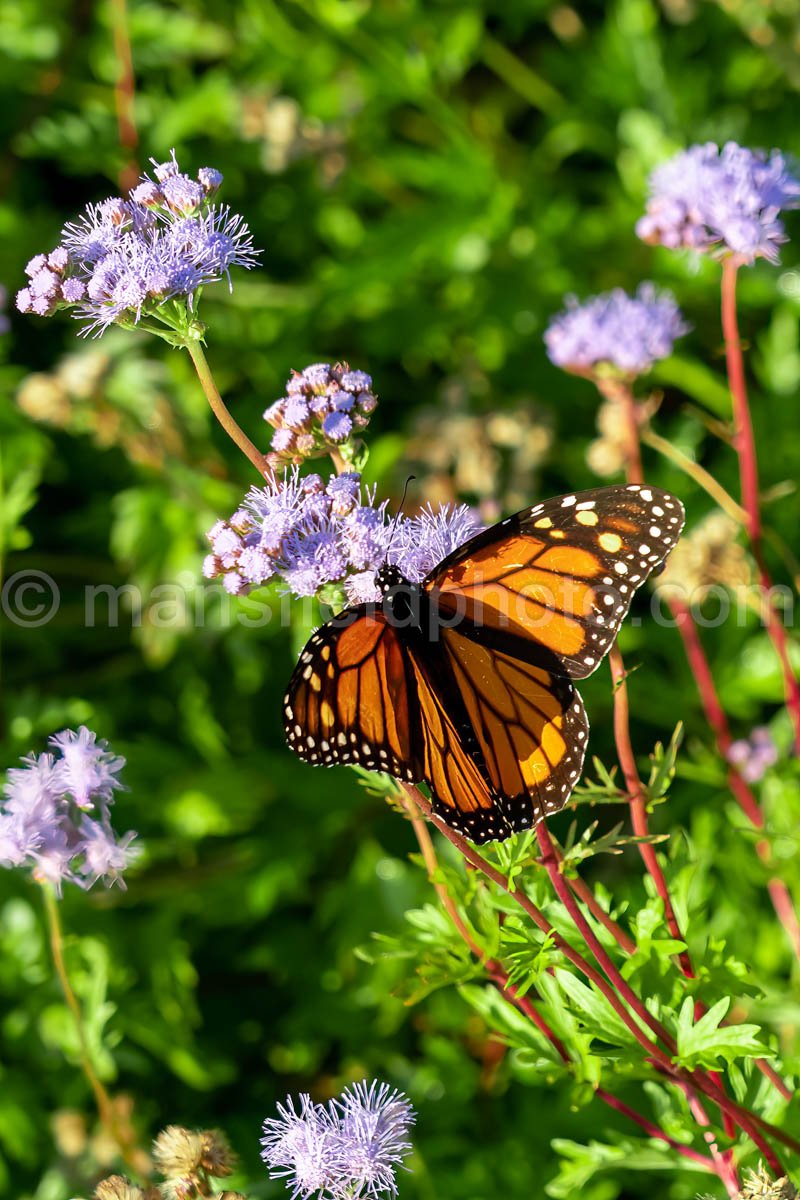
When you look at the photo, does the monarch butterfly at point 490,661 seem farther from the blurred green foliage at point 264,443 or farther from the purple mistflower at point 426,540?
the blurred green foliage at point 264,443

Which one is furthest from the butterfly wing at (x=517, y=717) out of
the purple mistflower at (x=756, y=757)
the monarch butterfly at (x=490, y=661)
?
the purple mistflower at (x=756, y=757)

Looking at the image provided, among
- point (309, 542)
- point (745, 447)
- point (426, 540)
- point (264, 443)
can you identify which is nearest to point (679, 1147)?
point (426, 540)

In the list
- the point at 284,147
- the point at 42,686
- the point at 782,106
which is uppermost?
the point at 782,106

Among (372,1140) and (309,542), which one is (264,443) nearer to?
(309,542)

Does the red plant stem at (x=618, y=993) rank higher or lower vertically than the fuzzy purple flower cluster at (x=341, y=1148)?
higher

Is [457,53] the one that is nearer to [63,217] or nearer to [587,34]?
[587,34]

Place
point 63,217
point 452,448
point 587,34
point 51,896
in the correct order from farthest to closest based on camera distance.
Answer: point 587,34, point 63,217, point 452,448, point 51,896

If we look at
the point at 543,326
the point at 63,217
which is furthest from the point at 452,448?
the point at 63,217
